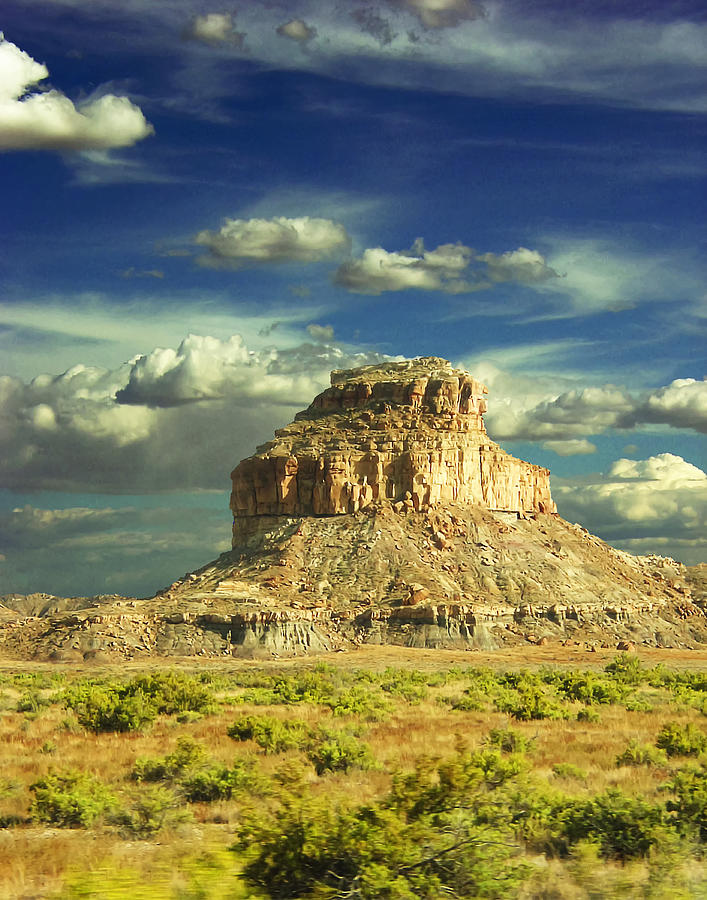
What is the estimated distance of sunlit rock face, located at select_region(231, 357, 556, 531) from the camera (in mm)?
108875

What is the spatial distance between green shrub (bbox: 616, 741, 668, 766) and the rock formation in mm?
62865

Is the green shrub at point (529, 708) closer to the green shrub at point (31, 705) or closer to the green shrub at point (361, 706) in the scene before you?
the green shrub at point (361, 706)

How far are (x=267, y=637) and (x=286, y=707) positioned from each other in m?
49.9

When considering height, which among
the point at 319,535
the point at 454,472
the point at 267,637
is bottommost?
the point at 267,637

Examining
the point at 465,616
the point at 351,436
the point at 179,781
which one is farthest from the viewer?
the point at 351,436

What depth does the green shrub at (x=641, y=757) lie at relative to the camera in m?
21.3

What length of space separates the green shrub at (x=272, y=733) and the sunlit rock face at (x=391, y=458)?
82769mm

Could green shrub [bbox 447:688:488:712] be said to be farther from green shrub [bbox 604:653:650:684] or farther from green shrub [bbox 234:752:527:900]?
green shrub [bbox 234:752:527:900]

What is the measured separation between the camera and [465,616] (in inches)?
3531

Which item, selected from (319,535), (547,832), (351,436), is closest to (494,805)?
(547,832)

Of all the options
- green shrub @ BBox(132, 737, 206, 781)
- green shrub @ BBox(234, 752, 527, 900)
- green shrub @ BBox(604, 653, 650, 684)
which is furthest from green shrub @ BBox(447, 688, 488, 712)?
green shrub @ BBox(234, 752, 527, 900)

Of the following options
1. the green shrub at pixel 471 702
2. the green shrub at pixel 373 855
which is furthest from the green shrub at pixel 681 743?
the green shrub at pixel 373 855

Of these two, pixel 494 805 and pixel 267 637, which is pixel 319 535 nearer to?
pixel 267 637

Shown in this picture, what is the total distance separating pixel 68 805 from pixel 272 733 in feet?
27.7
